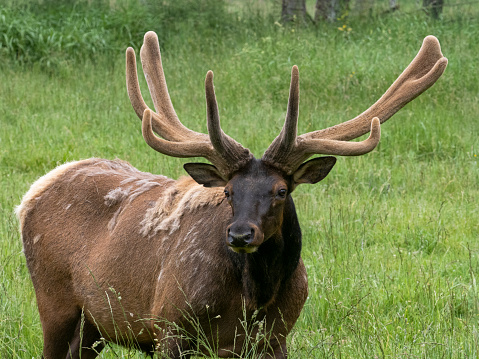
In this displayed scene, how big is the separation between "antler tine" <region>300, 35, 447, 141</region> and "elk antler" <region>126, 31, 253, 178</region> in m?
0.47

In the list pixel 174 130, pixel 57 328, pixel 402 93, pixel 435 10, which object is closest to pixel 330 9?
pixel 435 10

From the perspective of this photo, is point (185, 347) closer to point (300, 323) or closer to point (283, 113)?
point (300, 323)

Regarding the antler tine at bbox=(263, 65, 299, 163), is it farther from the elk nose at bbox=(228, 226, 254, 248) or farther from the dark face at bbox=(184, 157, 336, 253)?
the elk nose at bbox=(228, 226, 254, 248)

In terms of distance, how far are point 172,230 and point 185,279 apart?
0.40m

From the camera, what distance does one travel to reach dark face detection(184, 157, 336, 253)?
3.72 meters

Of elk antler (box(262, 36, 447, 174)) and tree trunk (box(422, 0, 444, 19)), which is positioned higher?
tree trunk (box(422, 0, 444, 19))

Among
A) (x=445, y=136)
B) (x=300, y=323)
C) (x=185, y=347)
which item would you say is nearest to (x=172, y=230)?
(x=185, y=347)

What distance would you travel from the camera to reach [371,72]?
35.9ft

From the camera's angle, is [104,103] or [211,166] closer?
[211,166]

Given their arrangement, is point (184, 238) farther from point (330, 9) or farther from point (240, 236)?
point (330, 9)

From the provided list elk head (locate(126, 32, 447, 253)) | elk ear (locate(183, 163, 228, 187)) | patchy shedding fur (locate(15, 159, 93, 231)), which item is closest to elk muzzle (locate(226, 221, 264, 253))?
elk head (locate(126, 32, 447, 253))

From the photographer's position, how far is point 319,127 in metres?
9.35

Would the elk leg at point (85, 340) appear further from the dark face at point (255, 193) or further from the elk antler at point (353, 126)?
the elk antler at point (353, 126)

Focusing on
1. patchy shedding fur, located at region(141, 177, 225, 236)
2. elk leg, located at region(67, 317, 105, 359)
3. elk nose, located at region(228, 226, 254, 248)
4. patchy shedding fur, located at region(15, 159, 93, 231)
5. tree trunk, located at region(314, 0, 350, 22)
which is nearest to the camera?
elk nose, located at region(228, 226, 254, 248)
